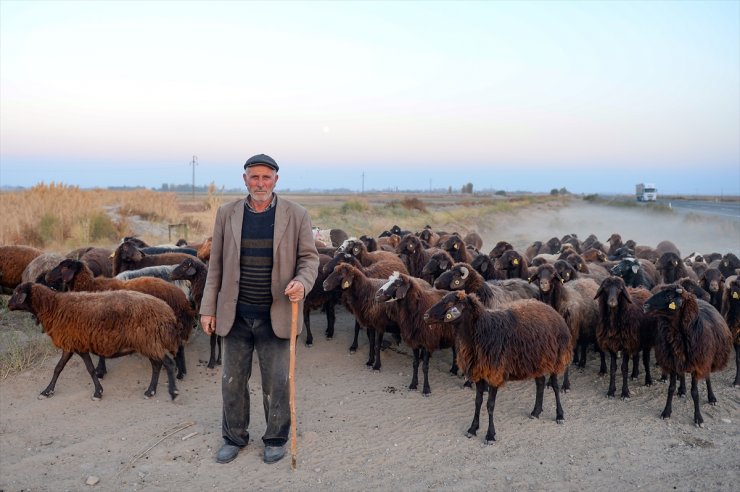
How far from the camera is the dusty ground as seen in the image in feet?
17.4

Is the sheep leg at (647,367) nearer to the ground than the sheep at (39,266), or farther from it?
nearer to the ground

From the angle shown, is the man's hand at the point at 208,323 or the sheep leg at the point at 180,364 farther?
the sheep leg at the point at 180,364

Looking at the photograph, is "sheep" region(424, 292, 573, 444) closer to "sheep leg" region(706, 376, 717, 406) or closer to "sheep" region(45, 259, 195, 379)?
"sheep leg" region(706, 376, 717, 406)

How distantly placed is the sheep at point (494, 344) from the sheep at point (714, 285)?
175 inches

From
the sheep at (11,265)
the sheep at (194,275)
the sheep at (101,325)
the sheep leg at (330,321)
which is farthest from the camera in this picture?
the sheep at (11,265)

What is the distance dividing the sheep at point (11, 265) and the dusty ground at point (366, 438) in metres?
3.96

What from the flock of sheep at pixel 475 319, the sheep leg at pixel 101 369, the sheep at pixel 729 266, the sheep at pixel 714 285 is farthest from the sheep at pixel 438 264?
the sheep at pixel 729 266

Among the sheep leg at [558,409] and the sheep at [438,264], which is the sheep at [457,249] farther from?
the sheep leg at [558,409]

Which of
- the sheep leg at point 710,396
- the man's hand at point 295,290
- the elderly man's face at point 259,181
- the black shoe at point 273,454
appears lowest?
the black shoe at point 273,454

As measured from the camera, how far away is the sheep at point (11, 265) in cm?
1094

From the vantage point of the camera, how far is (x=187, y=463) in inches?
218

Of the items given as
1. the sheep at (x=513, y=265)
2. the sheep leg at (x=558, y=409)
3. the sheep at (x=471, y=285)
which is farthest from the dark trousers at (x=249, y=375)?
the sheep at (x=513, y=265)

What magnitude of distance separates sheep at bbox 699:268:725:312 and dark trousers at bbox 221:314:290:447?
7.81 meters

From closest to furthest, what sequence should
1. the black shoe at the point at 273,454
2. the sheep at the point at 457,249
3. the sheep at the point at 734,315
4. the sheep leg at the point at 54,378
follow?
the black shoe at the point at 273,454 < the sheep leg at the point at 54,378 < the sheep at the point at 734,315 < the sheep at the point at 457,249
